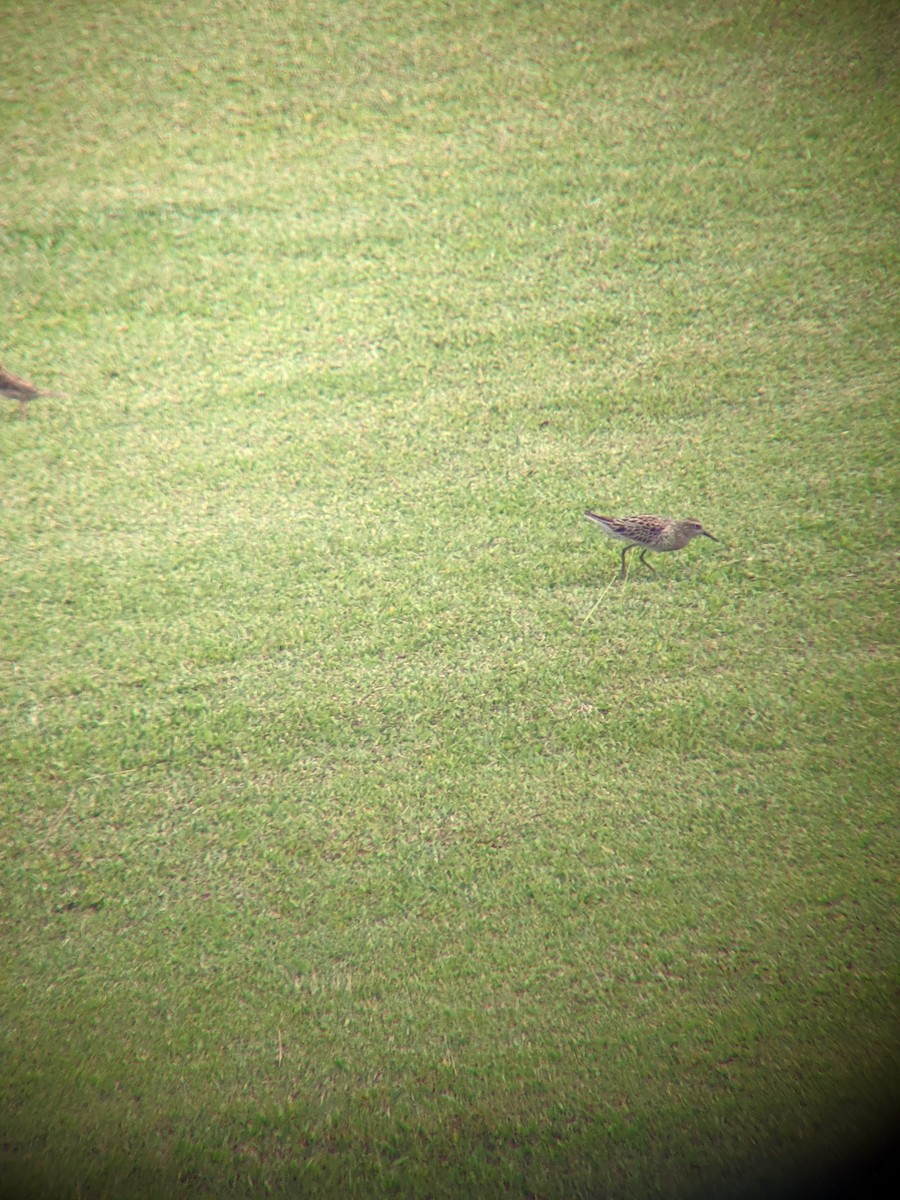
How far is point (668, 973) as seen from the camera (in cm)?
183

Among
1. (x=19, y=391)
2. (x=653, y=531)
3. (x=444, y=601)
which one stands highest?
(x=19, y=391)

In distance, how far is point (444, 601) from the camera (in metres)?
2.31

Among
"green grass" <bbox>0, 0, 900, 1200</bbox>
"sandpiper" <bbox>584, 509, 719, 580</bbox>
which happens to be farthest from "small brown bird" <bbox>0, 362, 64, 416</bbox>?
"sandpiper" <bbox>584, 509, 719, 580</bbox>

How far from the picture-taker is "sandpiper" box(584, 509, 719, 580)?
2268mm

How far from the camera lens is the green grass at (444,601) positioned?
5.72 feet

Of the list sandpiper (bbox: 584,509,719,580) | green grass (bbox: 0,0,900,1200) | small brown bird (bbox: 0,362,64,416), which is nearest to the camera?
green grass (bbox: 0,0,900,1200)

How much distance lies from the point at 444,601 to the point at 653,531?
0.65 metres

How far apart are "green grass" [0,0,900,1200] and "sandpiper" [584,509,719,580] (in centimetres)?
9

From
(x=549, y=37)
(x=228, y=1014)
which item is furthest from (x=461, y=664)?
(x=549, y=37)

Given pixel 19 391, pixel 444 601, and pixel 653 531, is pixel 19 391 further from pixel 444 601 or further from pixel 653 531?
pixel 653 531

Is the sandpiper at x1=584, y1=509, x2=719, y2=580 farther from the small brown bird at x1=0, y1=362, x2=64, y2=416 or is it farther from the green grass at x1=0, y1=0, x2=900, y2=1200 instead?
the small brown bird at x1=0, y1=362, x2=64, y2=416

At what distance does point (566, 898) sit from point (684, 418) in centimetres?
155

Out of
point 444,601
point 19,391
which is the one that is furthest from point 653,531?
point 19,391

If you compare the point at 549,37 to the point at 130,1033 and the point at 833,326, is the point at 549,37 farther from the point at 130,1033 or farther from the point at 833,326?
the point at 130,1033
